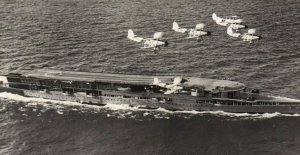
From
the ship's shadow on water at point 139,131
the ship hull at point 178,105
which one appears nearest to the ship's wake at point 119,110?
the ship's shadow on water at point 139,131

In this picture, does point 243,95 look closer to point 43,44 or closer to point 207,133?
point 207,133

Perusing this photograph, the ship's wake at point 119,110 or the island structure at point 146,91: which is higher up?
the island structure at point 146,91

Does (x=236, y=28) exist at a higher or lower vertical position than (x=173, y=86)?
higher

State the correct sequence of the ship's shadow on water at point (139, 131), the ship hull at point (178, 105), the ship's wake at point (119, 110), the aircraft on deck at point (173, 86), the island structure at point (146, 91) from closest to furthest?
the ship's shadow on water at point (139, 131) → the ship's wake at point (119, 110) → the ship hull at point (178, 105) → the island structure at point (146, 91) → the aircraft on deck at point (173, 86)

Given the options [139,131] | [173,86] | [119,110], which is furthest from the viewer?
[119,110]

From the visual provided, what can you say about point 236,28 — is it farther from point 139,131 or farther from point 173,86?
point 139,131

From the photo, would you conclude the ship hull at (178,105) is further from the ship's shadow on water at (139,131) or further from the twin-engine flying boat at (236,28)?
the twin-engine flying boat at (236,28)

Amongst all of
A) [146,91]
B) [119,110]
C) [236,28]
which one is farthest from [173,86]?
[236,28]

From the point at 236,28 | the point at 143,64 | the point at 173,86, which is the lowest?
the point at 173,86
